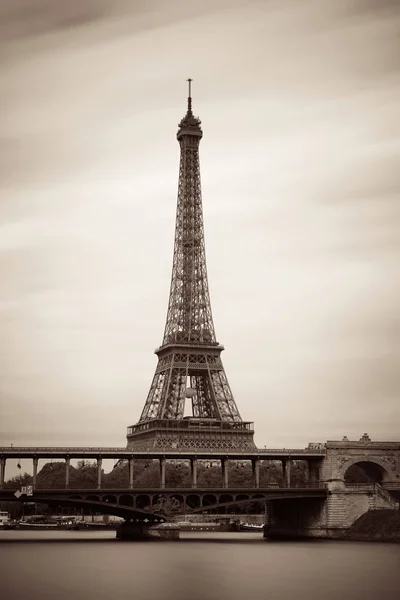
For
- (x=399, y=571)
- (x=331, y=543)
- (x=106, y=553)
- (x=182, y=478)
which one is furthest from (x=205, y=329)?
(x=399, y=571)

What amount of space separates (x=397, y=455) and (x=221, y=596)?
66924mm

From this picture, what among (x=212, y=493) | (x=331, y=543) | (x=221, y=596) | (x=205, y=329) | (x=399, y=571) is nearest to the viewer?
(x=221, y=596)

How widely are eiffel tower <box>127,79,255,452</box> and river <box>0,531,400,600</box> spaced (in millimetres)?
47784

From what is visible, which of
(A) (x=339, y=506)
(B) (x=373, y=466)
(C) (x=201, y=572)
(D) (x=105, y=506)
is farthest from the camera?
(B) (x=373, y=466)

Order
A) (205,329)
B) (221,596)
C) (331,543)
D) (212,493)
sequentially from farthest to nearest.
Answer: (205,329) → (212,493) → (331,543) → (221,596)

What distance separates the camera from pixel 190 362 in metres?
167

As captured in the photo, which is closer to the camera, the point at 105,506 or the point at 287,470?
the point at 105,506

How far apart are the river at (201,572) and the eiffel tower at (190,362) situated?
157ft

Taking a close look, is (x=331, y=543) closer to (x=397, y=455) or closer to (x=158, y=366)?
(x=397, y=455)

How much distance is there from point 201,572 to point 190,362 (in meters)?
87.5

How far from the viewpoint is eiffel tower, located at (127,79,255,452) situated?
159500 millimetres

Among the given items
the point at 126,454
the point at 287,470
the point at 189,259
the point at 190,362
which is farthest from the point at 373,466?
the point at 189,259

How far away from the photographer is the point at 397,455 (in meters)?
130

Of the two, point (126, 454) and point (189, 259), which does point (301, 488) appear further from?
point (189, 259)
